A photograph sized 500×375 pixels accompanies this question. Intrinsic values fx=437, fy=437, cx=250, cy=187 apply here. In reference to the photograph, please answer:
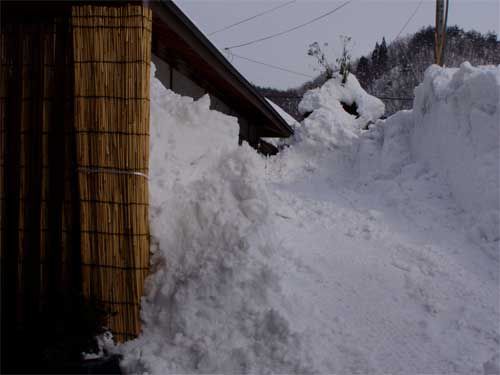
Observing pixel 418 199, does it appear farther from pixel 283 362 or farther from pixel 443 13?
pixel 443 13

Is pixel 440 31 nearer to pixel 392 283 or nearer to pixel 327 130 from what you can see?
pixel 327 130

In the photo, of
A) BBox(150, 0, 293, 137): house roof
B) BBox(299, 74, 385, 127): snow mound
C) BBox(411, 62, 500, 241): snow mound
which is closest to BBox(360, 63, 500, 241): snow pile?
BBox(411, 62, 500, 241): snow mound

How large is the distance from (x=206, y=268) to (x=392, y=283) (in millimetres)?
2205


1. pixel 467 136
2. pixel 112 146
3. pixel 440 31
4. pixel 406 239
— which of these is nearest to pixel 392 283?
pixel 406 239

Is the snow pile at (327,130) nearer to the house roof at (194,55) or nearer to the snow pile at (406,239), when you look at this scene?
the snow pile at (406,239)

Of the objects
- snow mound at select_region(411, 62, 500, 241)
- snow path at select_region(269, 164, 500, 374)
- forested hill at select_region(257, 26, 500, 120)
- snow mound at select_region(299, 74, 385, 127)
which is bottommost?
snow path at select_region(269, 164, 500, 374)

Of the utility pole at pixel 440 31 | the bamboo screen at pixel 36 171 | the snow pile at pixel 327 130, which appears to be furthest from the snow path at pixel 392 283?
the utility pole at pixel 440 31

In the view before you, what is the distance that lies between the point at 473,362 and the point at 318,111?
970cm

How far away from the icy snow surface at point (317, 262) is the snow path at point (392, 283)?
2 cm

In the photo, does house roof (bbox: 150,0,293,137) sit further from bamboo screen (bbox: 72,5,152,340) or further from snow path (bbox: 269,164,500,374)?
snow path (bbox: 269,164,500,374)

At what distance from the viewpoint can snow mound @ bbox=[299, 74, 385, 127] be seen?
13.6 m

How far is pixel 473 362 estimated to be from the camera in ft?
12.4

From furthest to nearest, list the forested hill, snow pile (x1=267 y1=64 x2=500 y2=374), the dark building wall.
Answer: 1. the forested hill
2. the dark building wall
3. snow pile (x1=267 y1=64 x2=500 y2=374)

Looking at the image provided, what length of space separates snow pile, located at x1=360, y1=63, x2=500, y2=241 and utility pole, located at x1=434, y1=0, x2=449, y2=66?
7.61ft
